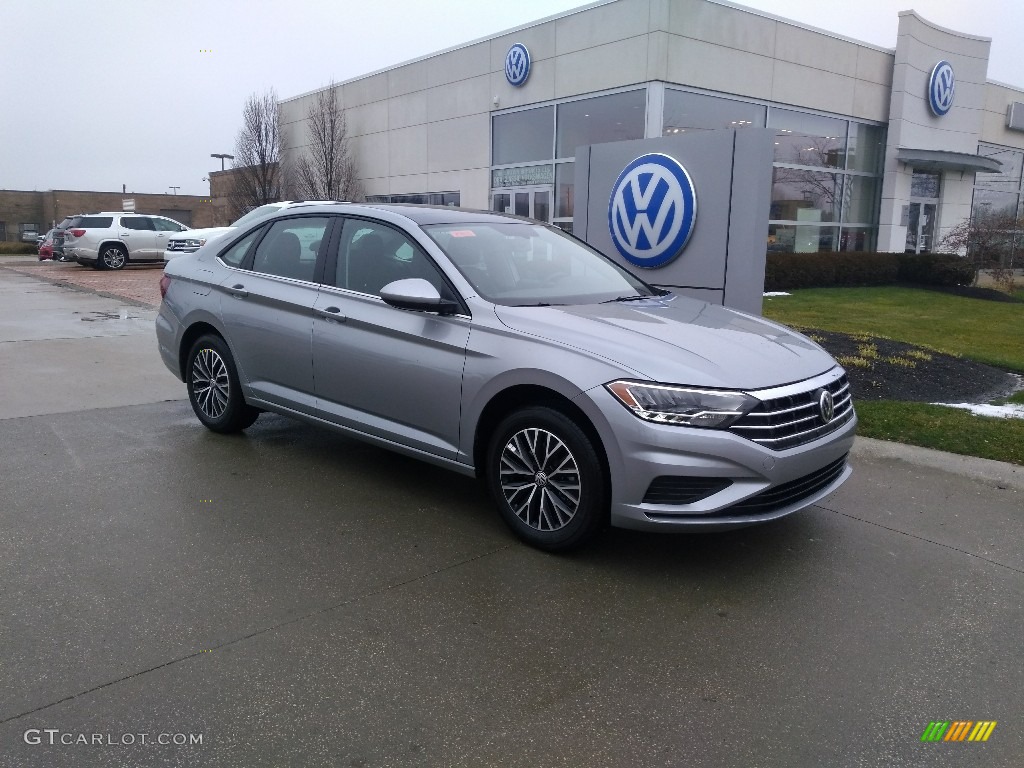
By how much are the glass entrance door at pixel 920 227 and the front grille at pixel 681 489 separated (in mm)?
25436

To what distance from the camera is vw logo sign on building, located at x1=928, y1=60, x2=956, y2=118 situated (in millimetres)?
25562

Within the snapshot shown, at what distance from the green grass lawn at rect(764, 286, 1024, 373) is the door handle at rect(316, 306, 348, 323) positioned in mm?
7915

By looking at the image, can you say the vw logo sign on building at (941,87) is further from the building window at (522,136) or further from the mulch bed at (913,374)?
the mulch bed at (913,374)

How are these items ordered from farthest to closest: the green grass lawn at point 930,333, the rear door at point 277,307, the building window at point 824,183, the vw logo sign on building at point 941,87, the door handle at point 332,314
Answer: the vw logo sign on building at point 941,87
the building window at point 824,183
the green grass lawn at point 930,333
the rear door at point 277,307
the door handle at point 332,314

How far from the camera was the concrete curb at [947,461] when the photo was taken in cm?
546

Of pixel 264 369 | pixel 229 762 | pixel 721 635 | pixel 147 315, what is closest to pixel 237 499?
pixel 264 369

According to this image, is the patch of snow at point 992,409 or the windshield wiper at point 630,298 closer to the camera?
the windshield wiper at point 630,298

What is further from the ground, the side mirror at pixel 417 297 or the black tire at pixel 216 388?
the side mirror at pixel 417 297

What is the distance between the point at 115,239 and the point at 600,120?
15.7 m

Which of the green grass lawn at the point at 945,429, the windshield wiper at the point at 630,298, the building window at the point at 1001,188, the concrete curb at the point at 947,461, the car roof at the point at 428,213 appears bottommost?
the concrete curb at the point at 947,461

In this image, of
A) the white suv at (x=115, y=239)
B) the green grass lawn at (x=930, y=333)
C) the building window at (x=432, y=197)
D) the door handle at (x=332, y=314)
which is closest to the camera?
the door handle at (x=332, y=314)

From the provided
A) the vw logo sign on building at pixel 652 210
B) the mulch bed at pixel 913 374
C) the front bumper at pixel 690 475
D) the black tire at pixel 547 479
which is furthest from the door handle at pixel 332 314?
the mulch bed at pixel 913 374

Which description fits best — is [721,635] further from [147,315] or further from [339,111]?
[339,111]

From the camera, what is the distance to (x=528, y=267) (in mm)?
4988
